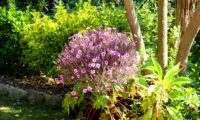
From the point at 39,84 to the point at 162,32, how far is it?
230 cm


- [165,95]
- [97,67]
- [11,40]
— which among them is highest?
[11,40]

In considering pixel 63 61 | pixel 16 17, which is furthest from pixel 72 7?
pixel 63 61

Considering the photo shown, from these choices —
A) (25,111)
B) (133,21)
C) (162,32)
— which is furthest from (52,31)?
(162,32)

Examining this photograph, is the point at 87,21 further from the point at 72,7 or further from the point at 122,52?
the point at 72,7

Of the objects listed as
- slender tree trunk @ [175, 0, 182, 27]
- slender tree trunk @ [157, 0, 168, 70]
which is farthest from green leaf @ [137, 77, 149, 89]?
slender tree trunk @ [175, 0, 182, 27]

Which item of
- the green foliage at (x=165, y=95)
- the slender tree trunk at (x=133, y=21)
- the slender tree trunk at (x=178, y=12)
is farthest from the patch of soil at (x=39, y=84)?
the slender tree trunk at (x=178, y=12)

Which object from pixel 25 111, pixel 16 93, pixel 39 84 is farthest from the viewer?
pixel 39 84

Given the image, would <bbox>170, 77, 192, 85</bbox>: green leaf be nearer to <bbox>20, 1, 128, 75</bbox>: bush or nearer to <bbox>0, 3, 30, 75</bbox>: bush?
<bbox>20, 1, 128, 75</bbox>: bush

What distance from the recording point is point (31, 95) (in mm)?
6844

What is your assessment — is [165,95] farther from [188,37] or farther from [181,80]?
[188,37]

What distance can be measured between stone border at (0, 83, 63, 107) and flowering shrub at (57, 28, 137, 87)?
1.22 metres

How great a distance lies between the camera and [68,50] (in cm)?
560

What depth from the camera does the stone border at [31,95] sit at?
21.7ft

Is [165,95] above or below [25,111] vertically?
above
